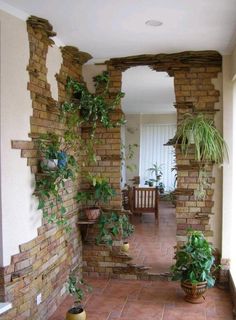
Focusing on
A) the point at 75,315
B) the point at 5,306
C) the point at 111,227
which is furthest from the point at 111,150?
the point at 5,306

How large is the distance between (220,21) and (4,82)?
1.86 metres

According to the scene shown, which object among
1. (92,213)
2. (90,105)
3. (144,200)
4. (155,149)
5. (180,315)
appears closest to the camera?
(180,315)

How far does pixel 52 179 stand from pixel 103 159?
128 centimetres

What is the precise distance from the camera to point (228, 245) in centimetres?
399

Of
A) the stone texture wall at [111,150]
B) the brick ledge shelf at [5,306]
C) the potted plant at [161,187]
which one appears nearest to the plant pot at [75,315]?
the brick ledge shelf at [5,306]

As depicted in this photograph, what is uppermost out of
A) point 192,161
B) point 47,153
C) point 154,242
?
point 47,153

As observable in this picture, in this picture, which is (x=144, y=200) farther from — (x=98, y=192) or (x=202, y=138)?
(x=202, y=138)

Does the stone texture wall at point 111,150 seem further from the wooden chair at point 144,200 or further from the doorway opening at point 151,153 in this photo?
the wooden chair at point 144,200

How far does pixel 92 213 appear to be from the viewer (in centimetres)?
422

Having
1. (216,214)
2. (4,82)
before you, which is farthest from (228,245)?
(4,82)

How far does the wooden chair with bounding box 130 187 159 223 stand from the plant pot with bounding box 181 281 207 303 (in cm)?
286

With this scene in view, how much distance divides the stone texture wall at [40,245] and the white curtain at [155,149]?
15.8ft

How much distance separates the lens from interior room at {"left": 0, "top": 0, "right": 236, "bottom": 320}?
2.83 metres

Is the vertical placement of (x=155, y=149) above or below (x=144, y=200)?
above
